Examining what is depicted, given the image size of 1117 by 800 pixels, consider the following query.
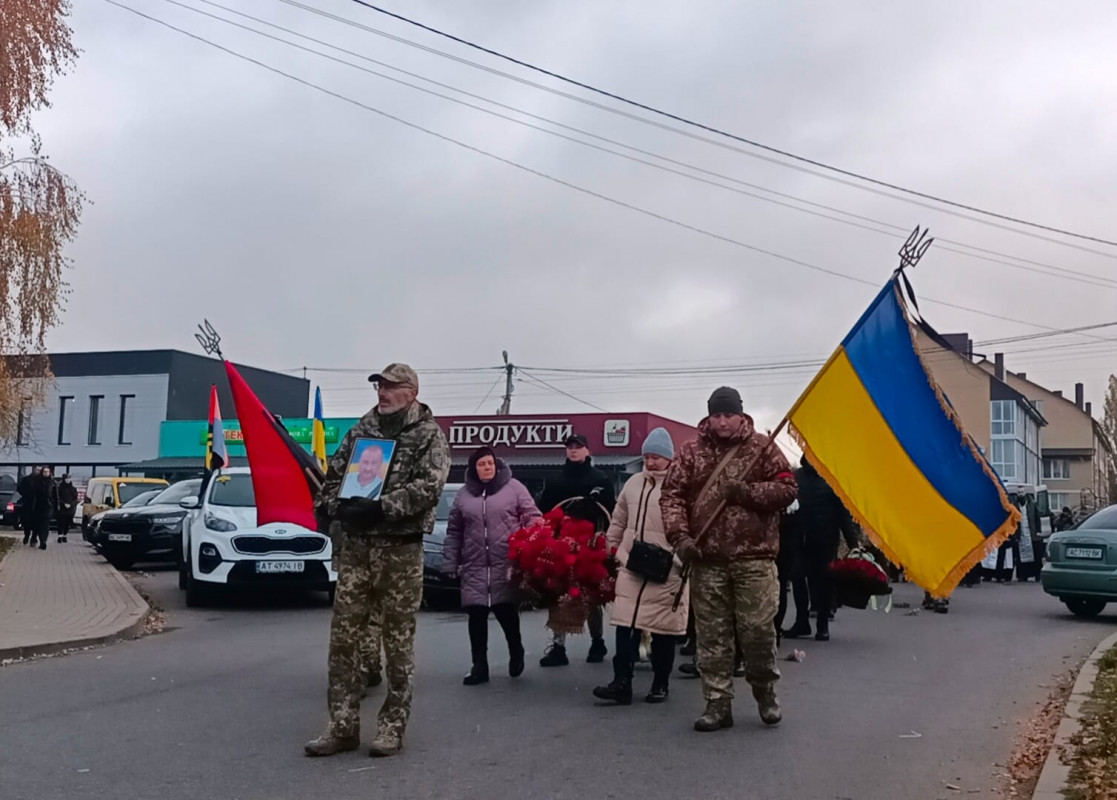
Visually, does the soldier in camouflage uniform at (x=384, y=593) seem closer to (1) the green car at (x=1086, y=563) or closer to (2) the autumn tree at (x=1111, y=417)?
(1) the green car at (x=1086, y=563)

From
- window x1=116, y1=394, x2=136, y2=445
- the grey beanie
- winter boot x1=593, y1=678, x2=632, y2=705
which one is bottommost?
winter boot x1=593, y1=678, x2=632, y2=705

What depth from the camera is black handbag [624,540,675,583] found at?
7.75 meters

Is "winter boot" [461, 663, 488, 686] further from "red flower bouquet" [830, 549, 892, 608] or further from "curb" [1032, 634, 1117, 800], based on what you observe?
"red flower bouquet" [830, 549, 892, 608]

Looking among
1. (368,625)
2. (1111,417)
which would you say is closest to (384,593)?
(368,625)

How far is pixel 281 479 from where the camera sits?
342 inches

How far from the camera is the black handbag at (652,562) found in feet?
25.4

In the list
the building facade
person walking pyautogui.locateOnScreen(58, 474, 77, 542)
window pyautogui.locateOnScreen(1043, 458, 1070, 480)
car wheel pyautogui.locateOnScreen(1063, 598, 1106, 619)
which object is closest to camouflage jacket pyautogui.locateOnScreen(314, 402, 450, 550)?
car wheel pyautogui.locateOnScreen(1063, 598, 1106, 619)

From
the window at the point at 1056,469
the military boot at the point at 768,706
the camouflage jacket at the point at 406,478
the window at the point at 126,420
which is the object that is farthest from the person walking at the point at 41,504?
the window at the point at 1056,469

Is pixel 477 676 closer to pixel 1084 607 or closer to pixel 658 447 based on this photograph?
pixel 658 447

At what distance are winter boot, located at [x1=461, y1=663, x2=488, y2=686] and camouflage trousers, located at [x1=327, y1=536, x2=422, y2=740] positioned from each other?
8.34 ft

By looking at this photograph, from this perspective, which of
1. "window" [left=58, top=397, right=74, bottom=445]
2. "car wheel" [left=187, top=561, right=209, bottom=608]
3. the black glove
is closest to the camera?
the black glove

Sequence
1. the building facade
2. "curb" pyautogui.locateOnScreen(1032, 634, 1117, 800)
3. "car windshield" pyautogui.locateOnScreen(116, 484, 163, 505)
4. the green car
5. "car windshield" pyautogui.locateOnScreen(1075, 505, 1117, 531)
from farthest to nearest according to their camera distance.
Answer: the building facade
"car windshield" pyautogui.locateOnScreen(116, 484, 163, 505)
"car windshield" pyautogui.locateOnScreen(1075, 505, 1117, 531)
the green car
"curb" pyautogui.locateOnScreen(1032, 634, 1117, 800)

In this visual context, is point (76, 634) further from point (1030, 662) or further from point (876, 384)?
point (1030, 662)

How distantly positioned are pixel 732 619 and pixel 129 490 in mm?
26361
